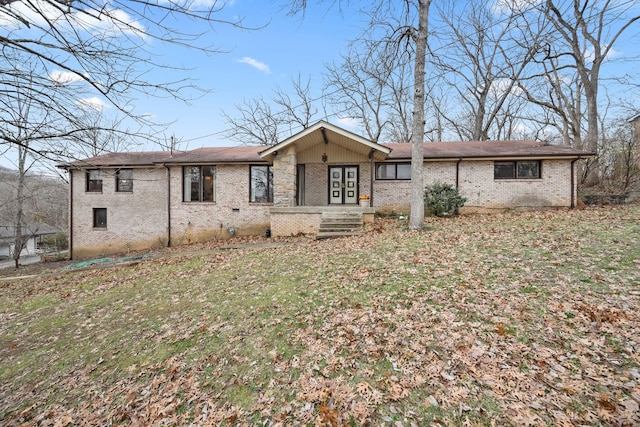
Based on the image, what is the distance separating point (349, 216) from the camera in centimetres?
1151

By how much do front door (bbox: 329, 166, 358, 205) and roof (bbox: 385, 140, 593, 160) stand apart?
81.1 inches

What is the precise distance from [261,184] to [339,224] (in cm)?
538

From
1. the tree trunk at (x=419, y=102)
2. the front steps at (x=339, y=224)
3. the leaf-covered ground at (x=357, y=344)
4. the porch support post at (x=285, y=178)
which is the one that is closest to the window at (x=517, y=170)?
the tree trunk at (x=419, y=102)

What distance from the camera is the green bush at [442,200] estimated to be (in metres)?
12.0

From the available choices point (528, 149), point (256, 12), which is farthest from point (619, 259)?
point (528, 149)

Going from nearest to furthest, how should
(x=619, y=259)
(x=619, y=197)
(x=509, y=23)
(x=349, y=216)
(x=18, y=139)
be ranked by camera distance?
(x=18, y=139) → (x=619, y=259) → (x=349, y=216) → (x=619, y=197) → (x=509, y=23)

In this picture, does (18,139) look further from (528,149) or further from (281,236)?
(528,149)

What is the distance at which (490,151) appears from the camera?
1350cm

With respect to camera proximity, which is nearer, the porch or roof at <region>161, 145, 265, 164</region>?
the porch

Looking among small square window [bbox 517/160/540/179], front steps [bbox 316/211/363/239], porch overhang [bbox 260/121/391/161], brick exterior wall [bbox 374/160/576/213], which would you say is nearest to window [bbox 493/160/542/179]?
small square window [bbox 517/160/540/179]

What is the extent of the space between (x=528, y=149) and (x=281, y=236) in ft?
41.8

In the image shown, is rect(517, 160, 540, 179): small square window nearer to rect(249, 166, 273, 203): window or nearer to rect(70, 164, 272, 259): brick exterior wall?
rect(249, 166, 273, 203): window

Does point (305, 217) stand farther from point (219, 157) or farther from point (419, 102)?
point (219, 157)

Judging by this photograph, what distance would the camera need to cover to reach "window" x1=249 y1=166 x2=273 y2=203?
14.2 metres
